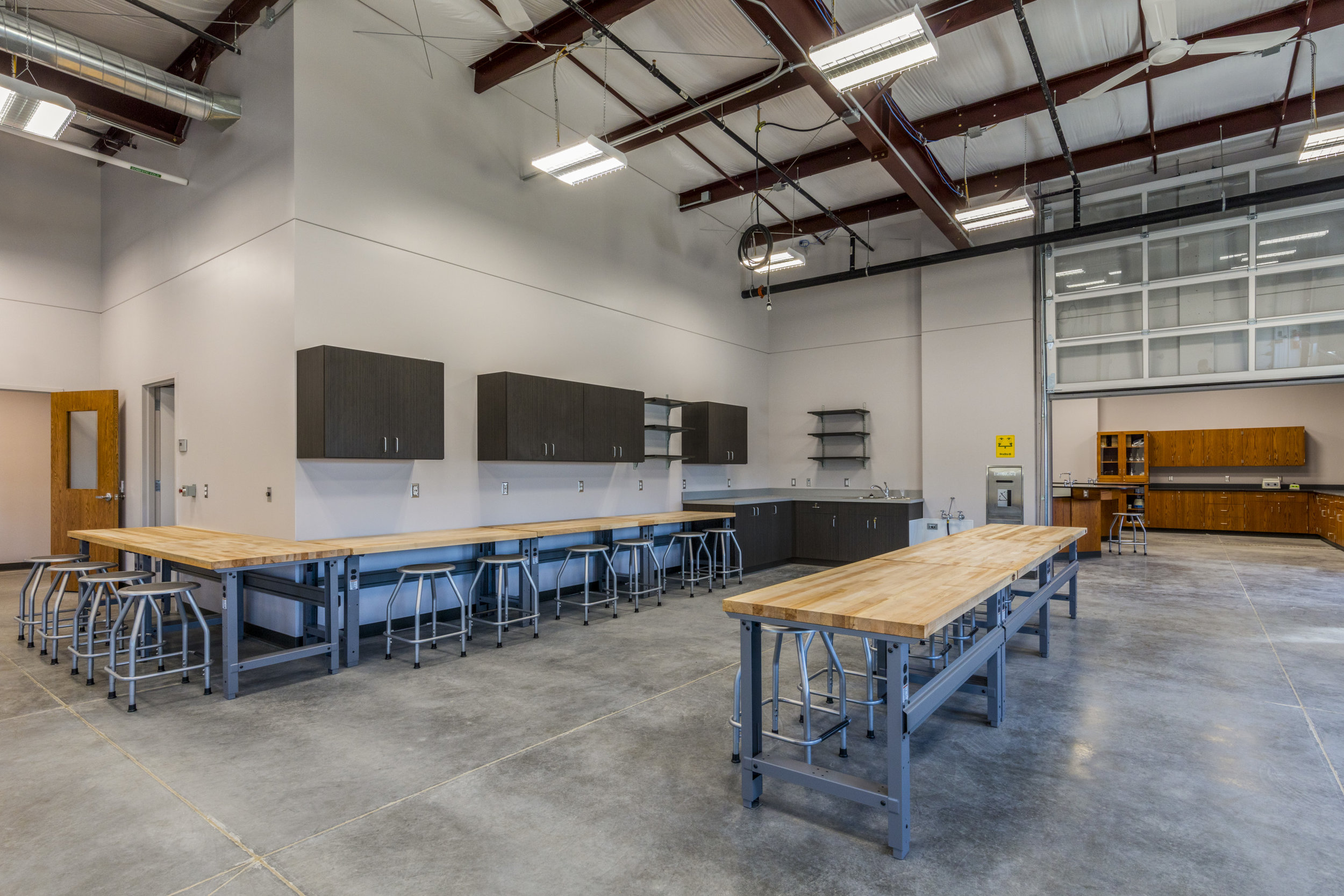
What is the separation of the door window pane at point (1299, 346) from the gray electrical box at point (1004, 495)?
2.68 m

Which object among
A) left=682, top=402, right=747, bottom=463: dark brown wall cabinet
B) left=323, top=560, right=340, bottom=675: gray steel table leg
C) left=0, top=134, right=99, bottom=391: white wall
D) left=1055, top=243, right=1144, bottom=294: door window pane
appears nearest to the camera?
left=323, top=560, right=340, bottom=675: gray steel table leg

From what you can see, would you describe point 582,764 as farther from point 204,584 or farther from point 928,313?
point 928,313

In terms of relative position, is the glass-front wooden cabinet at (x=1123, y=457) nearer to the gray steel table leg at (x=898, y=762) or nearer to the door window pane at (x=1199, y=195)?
the door window pane at (x=1199, y=195)

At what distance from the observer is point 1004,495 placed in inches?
319

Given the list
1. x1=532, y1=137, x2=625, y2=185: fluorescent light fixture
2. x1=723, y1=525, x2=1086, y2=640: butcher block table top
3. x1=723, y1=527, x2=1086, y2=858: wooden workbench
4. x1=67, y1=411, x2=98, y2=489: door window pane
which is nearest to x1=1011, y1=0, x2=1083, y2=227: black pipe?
x1=532, y1=137, x2=625, y2=185: fluorescent light fixture

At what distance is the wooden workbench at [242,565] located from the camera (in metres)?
3.75

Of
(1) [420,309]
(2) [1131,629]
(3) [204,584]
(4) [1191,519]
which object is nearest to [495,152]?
(1) [420,309]

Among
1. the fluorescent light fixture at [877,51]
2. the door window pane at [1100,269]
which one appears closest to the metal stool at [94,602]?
the fluorescent light fixture at [877,51]

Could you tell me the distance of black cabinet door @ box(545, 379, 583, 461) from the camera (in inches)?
237

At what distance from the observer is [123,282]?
22.9 feet

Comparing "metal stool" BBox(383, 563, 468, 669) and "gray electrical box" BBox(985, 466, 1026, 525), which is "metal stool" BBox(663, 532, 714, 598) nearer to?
"metal stool" BBox(383, 563, 468, 669)

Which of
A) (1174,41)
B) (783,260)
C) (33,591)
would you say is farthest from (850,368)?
(33,591)

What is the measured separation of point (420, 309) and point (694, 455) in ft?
12.9

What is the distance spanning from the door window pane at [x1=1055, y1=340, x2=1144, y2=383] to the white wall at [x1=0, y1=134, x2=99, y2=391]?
11463mm
